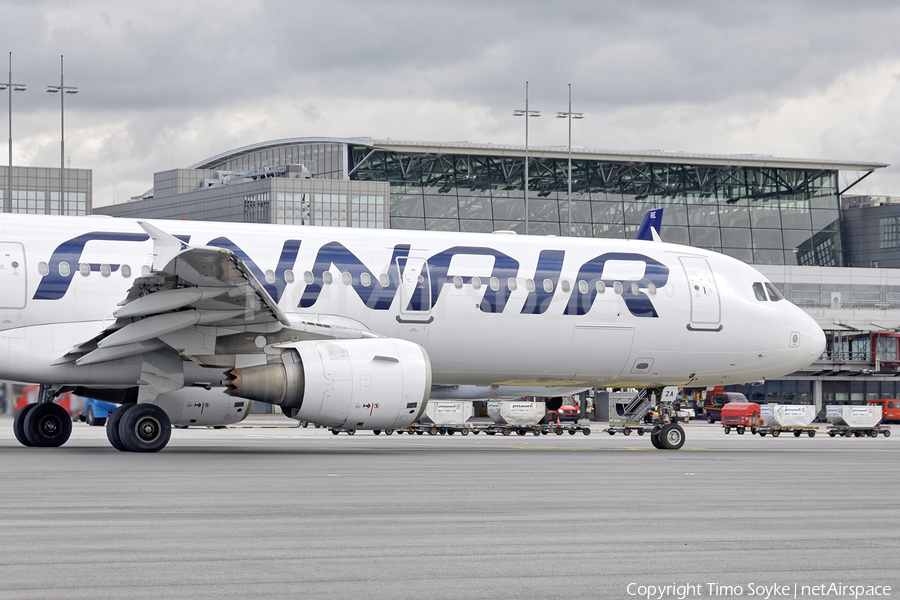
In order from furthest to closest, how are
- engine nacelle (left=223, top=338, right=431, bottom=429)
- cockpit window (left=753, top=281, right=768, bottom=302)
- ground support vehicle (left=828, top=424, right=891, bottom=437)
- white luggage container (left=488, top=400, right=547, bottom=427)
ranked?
ground support vehicle (left=828, top=424, right=891, bottom=437) < white luggage container (left=488, top=400, right=547, bottom=427) < cockpit window (left=753, top=281, right=768, bottom=302) < engine nacelle (left=223, top=338, right=431, bottom=429)

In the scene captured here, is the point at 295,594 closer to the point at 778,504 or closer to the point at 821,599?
the point at 821,599

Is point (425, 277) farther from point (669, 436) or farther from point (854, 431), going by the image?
point (854, 431)

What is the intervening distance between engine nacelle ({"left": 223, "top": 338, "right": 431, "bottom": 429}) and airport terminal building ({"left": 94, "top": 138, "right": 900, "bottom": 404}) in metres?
63.4

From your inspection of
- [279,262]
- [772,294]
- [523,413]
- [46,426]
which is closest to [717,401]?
[523,413]

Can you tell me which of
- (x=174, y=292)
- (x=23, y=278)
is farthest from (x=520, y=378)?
(x=23, y=278)

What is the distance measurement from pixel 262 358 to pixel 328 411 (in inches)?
62.4

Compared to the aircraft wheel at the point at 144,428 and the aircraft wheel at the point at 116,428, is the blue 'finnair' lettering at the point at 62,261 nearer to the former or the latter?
the aircraft wheel at the point at 116,428

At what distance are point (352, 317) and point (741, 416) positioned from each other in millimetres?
32769

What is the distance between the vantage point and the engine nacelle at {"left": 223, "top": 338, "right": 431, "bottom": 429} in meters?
17.8

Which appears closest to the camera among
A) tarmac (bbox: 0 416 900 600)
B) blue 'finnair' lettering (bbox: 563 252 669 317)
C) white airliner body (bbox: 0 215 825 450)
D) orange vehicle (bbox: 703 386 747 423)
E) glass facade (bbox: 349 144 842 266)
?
tarmac (bbox: 0 416 900 600)

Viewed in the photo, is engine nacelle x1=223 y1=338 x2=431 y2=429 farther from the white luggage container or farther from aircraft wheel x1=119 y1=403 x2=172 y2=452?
the white luggage container

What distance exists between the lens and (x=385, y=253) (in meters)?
20.7

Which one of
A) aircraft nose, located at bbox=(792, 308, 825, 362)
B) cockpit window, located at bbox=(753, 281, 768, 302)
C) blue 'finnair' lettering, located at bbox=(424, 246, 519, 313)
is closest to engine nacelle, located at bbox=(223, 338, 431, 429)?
blue 'finnair' lettering, located at bbox=(424, 246, 519, 313)

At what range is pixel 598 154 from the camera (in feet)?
278
